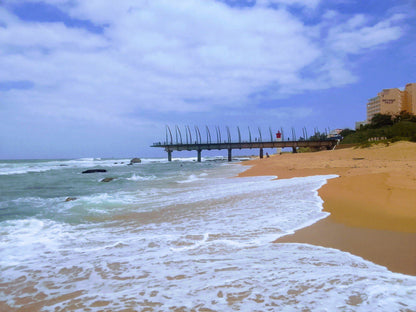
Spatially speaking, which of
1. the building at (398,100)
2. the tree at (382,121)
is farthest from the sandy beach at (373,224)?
the building at (398,100)

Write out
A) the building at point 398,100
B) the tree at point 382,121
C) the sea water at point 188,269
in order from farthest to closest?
the building at point 398,100
the tree at point 382,121
the sea water at point 188,269

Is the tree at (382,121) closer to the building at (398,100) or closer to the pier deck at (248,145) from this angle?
the pier deck at (248,145)

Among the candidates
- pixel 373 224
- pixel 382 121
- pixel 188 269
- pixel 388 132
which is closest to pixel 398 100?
pixel 382 121

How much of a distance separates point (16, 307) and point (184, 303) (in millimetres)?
1845

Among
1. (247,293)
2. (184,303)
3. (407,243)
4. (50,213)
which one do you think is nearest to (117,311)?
(184,303)

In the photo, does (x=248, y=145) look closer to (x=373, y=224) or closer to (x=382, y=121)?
(x=382, y=121)

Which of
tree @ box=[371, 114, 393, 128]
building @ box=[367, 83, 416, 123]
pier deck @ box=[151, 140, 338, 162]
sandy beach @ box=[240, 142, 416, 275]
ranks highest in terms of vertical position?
building @ box=[367, 83, 416, 123]

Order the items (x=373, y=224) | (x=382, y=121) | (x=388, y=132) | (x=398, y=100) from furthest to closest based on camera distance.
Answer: (x=398, y=100) → (x=382, y=121) → (x=388, y=132) → (x=373, y=224)

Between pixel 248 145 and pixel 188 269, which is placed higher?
pixel 248 145

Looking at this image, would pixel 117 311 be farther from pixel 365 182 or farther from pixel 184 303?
pixel 365 182

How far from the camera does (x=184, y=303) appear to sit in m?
2.89

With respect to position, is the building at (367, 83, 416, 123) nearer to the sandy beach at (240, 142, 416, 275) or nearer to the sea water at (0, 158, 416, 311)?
the sandy beach at (240, 142, 416, 275)

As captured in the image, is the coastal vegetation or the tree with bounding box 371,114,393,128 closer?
the coastal vegetation

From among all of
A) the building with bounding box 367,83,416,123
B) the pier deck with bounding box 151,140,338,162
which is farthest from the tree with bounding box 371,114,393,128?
the building with bounding box 367,83,416,123
